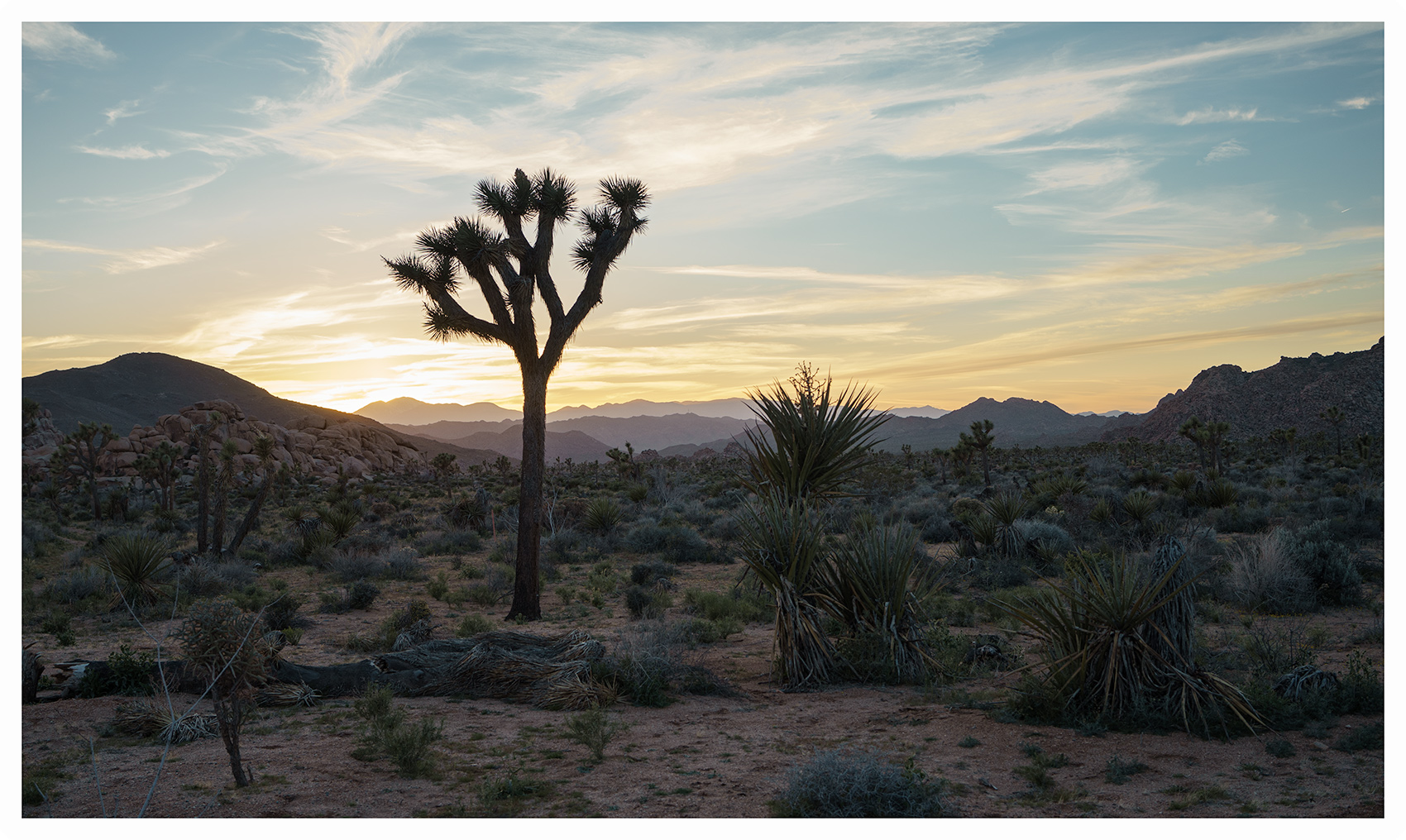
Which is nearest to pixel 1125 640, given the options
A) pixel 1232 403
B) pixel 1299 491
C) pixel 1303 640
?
pixel 1303 640

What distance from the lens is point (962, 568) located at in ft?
46.4

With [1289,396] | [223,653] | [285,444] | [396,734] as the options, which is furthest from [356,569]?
[1289,396]

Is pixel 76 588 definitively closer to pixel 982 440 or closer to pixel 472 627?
pixel 472 627

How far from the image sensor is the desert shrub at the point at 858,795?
4809mm

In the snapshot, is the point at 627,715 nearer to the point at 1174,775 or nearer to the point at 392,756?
the point at 392,756

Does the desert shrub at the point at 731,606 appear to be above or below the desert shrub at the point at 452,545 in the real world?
above

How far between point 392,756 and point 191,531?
21875mm

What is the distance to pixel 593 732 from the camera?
629cm

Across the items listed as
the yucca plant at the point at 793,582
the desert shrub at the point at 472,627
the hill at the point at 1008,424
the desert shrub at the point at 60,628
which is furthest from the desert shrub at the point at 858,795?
the hill at the point at 1008,424

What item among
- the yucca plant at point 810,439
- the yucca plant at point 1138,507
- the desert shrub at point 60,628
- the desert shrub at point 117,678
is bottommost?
the desert shrub at point 60,628

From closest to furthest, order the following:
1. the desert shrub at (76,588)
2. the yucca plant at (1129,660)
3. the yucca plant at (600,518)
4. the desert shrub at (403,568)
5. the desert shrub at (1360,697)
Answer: the yucca plant at (1129,660), the desert shrub at (1360,697), the desert shrub at (76,588), the desert shrub at (403,568), the yucca plant at (600,518)

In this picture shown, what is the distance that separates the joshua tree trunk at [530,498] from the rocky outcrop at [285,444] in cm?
5055

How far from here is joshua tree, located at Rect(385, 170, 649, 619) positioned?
40.4ft

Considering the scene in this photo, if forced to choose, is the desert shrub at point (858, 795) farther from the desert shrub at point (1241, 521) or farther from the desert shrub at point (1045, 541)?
the desert shrub at point (1241, 521)
